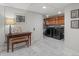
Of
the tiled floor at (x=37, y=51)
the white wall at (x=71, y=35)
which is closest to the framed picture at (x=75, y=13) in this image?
the white wall at (x=71, y=35)

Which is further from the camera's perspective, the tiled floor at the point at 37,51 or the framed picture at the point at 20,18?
the framed picture at the point at 20,18

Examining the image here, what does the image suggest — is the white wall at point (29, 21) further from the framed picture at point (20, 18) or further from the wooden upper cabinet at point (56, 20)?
the wooden upper cabinet at point (56, 20)

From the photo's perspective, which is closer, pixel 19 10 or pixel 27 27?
pixel 19 10

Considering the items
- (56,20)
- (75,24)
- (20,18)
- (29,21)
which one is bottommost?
(75,24)

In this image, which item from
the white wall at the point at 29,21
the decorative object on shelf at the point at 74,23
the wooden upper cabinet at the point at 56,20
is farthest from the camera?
the wooden upper cabinet at the point at 56,20

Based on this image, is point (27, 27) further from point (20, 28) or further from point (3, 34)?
point (3, 34)

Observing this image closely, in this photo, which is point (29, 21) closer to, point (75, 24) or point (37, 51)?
point (37, 51)

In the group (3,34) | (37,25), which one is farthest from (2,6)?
(37,25)

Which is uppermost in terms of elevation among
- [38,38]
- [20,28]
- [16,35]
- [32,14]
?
[32,14]

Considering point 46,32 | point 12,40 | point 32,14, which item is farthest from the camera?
point 46,32

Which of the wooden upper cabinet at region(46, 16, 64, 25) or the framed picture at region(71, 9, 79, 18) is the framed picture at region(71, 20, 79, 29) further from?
the wooden upper cabinet at region(46, 16, 64, 25)

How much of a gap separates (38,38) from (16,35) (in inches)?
106

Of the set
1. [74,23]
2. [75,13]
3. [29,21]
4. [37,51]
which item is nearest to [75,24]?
[74,23]

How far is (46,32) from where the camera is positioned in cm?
885
